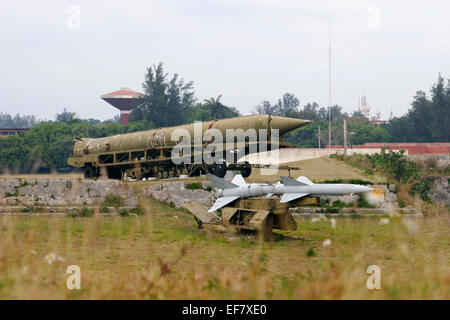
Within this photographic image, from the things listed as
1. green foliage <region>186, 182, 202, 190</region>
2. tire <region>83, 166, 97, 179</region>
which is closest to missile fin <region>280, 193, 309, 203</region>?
green foliage <region>186, 182, 202, 190</region>

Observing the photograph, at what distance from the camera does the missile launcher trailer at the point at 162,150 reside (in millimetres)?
22266

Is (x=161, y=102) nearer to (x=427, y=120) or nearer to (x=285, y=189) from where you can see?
(x=427, y=120)

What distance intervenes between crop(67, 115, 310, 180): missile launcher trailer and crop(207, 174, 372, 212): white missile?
4922mm

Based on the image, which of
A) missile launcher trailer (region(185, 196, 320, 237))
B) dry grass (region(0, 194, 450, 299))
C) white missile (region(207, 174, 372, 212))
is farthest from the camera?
missile launcher trailer (region(185, 196, 320, 237))

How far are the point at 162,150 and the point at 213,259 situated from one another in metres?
13.9

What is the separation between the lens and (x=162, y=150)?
25.9 m

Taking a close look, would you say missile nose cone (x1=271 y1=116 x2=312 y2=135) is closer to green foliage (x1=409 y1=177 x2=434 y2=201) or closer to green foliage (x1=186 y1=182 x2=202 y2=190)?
green foliage (x1=186 y1=182 x2=202 y2=190)

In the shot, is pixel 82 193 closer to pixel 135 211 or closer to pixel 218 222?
pixel 135 211

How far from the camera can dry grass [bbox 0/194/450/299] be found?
724cm

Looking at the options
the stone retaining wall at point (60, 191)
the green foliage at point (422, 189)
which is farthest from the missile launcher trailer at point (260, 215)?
the green foliage at point (422, 189)

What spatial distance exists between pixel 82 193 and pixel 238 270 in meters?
13.4

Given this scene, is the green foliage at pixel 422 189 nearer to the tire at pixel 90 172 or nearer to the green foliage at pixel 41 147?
the tire at pixel 90 172

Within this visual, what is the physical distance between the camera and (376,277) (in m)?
8.52

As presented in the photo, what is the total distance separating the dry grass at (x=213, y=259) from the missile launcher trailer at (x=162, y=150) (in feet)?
11.8
